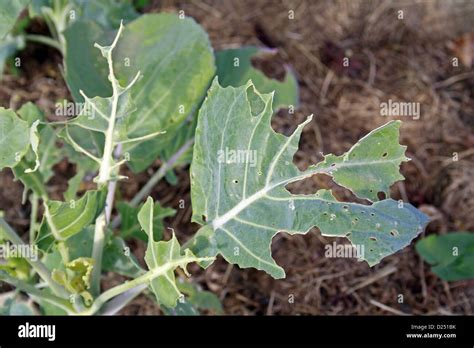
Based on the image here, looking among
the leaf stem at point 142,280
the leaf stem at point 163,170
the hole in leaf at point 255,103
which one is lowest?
the leaf stem at point 142,280

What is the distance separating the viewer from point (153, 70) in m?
1.44

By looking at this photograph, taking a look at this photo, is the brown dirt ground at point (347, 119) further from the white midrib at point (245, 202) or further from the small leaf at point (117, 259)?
the white midrib at point (245, 202)

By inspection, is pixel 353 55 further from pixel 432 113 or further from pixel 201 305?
pixel 201 305

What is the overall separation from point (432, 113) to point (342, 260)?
51cm

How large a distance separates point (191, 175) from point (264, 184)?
130 mm

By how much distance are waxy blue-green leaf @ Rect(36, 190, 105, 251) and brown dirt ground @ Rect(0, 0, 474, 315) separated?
42 cm

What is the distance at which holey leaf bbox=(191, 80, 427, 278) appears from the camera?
1115 mm

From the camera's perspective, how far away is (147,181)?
174 cm

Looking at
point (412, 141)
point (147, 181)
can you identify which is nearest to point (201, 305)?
point (147, 181)

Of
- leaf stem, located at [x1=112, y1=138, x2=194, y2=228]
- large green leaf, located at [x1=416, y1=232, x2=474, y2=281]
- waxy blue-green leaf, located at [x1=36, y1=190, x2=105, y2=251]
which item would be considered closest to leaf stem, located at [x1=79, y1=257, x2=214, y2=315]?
waxy blue-green leaf, located at [x1=36, y1=190, x2=105, y2=251]

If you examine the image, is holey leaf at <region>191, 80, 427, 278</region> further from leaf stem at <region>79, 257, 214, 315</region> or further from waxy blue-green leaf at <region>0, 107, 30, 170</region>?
waxy blue-green leaf at <region>0, 107, 30, 170</region>

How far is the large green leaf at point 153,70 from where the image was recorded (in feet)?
4.68

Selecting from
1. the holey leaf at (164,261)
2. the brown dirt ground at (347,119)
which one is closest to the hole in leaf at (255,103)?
the holey leaf at (164,261)

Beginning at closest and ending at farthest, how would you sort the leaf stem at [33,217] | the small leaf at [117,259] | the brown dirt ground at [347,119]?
the small leaf at [117,259]
the leaf stem at [33,217]
the brown dirt ground at [347,119]
